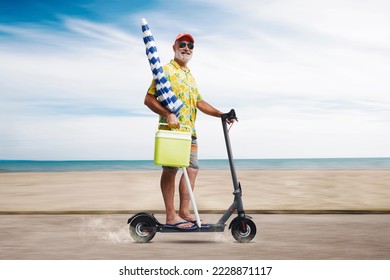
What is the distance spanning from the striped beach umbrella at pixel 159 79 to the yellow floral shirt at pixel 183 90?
0.48ft

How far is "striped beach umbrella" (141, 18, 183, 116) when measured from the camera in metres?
5.52

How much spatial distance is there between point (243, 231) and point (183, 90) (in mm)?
1499

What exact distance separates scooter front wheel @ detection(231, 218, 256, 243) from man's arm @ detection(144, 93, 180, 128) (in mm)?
1177

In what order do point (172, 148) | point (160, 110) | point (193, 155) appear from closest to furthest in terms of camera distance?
1. point (172, 148)
2. point (160, 110)
3. point (193, 155)

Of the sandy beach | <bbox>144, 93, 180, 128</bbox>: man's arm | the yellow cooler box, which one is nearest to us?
the yellow cooler box

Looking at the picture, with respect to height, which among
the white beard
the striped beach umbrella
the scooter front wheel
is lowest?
the scooter front wheel

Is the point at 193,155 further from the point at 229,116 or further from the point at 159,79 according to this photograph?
the point at 159,79

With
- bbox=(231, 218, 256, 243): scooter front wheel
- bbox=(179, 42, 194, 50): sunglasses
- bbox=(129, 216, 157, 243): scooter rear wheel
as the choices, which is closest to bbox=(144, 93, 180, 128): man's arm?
bbox=(179, 42, 194, 50): sunglasses

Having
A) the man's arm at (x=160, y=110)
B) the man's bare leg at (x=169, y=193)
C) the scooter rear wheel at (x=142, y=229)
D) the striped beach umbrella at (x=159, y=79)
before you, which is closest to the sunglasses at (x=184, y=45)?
the striped beach umbrella at (x=159, y=79)

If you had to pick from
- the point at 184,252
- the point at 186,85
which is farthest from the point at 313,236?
the point at 186,85

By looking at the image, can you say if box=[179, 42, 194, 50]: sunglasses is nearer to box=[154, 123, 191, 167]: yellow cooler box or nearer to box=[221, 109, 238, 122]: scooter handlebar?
box=[221, 109, 238, 122]: scooter handlebar

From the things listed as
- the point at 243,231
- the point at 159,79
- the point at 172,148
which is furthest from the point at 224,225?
the point at 159,79

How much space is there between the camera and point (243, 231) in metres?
5.95

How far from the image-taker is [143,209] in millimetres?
8984
